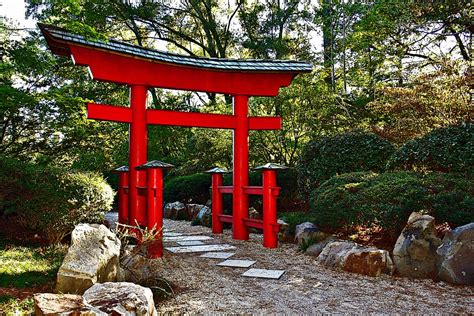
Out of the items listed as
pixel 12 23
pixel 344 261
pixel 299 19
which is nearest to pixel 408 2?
pixel 299 19

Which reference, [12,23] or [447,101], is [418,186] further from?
[12,23]

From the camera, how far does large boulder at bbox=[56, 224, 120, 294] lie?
315 centimetres

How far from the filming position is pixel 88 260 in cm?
329

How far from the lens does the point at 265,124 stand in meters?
7.32

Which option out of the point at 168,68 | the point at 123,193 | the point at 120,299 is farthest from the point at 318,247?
the point at 123,193

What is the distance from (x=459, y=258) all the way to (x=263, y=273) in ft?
7.20

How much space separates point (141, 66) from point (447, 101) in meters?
6.83

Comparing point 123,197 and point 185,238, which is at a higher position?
point 123,197

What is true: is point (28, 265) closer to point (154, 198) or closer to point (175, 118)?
point (154, 198)

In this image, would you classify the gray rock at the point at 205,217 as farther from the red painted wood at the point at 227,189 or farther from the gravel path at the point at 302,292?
the gravel path at the point at 302,292

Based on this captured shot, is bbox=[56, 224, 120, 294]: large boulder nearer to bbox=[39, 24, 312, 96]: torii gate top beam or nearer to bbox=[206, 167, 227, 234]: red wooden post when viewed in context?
bbox=[39, 24, 312, 96]: torii gate top beam

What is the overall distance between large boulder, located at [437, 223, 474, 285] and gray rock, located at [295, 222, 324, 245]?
6.67 feet

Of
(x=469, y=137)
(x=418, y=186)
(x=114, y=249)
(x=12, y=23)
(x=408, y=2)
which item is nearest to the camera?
(x=114, y=249)

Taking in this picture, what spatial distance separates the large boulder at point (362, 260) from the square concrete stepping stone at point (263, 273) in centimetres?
76
